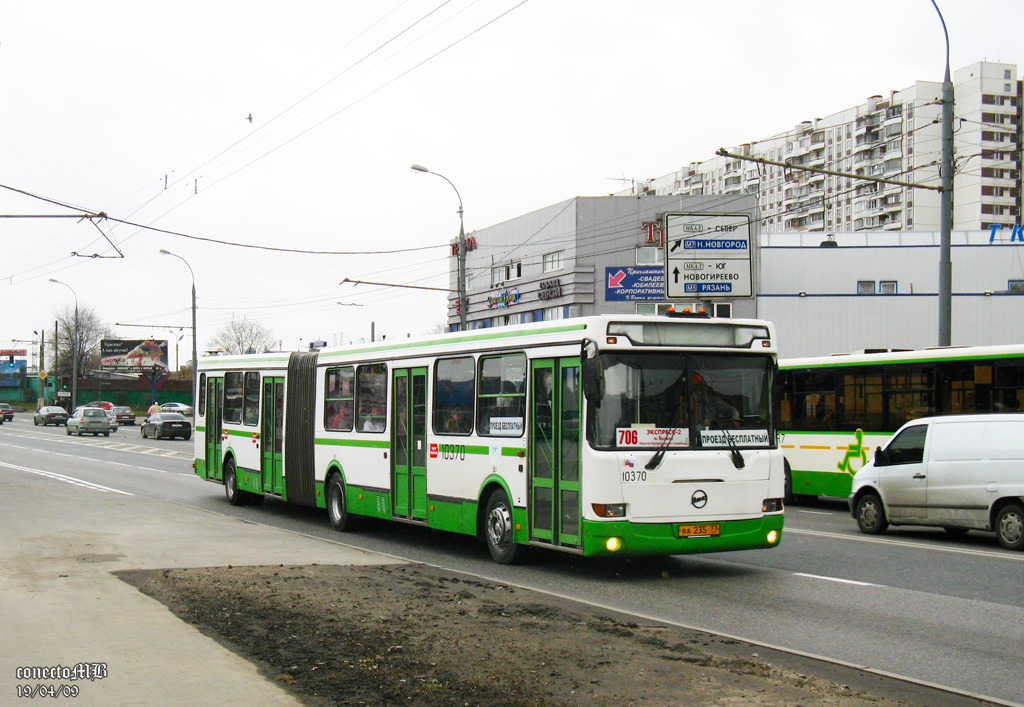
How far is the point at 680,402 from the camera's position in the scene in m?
11.2

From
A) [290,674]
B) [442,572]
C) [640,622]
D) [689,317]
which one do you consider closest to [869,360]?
[689,317]

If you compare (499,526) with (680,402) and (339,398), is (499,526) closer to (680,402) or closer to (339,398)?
(680,402)

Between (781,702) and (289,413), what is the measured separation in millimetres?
13306

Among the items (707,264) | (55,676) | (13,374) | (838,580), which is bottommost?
(838,580)

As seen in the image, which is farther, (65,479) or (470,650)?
(65,479)

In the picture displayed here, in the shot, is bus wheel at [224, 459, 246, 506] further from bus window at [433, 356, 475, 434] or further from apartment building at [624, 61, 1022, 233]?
apartment building at [624, 61, 1022, 233]

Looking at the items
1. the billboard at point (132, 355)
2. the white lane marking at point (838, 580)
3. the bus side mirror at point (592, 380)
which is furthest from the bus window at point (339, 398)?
the billboard at point (132, 355)

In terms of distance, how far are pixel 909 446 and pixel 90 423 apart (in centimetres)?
4957

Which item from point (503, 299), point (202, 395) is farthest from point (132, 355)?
point (202, 395)

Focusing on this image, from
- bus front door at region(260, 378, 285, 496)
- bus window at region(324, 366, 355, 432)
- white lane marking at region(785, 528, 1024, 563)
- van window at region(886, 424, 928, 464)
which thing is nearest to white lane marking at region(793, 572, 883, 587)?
white lane marking at region(785, 528, 1024, 563)

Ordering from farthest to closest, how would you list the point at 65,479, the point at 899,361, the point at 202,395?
the point at 65,479, the point at 202,395, the point at 899,361

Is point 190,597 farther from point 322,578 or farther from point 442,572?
point 442,572

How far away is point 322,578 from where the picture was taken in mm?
10266

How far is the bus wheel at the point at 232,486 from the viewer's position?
66.8ft
